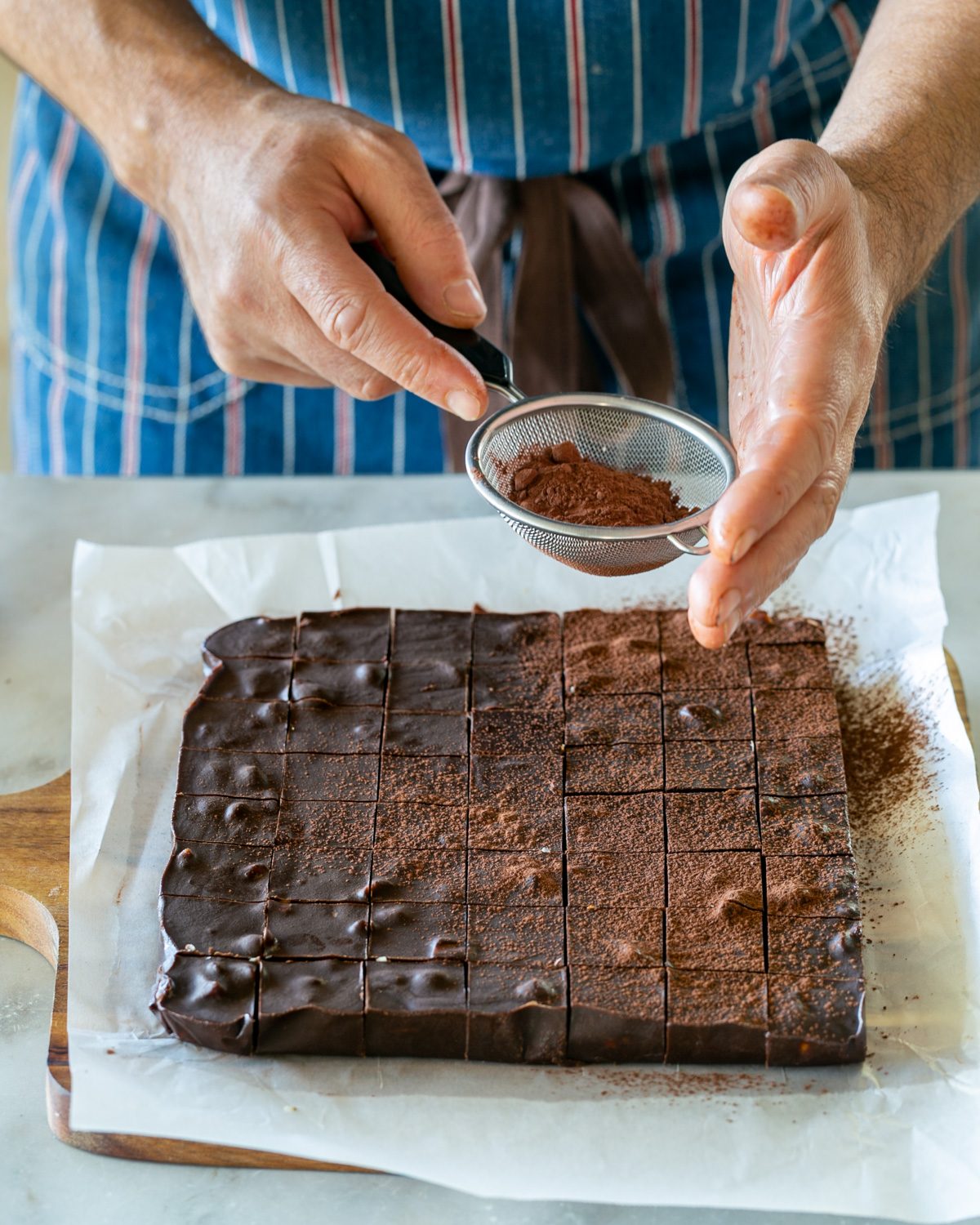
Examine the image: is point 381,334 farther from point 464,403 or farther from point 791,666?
point 791,666

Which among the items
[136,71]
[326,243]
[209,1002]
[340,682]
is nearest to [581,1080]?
[209,1002]

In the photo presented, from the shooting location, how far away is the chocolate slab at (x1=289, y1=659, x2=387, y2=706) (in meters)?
2.49

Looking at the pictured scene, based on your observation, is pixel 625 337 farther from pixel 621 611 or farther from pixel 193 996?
pixel 193 996

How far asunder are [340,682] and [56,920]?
0.67 metres

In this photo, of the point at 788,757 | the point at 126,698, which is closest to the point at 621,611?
the point at 788,757

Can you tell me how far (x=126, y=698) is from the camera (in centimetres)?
258

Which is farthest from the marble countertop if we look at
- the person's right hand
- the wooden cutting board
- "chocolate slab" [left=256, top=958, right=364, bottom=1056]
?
the person's right hand

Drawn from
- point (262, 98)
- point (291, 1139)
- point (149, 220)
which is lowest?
point (291, 1139)

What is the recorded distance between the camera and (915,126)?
251 centimetres

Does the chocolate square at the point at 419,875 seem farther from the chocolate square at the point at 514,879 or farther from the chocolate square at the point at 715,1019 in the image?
the chocolate square at the point at 715,1019

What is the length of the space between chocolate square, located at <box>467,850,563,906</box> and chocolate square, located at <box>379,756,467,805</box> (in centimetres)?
14

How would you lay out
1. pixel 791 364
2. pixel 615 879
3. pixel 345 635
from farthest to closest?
pixel 345 635
pixel 615 879
pixel 791 364

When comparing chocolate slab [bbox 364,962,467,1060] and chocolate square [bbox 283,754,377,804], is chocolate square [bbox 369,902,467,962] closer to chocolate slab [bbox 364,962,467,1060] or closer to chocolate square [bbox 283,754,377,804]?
chocolate slab [bbox 364,962,467,1060]

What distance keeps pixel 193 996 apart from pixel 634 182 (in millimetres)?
2050
